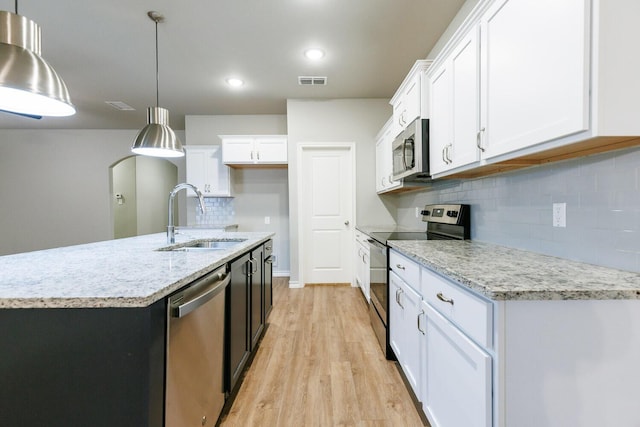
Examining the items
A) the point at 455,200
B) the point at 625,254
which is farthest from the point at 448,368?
the point at 455,200

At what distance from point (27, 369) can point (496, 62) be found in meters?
2.11

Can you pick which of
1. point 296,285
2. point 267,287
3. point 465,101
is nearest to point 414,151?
point 465,101

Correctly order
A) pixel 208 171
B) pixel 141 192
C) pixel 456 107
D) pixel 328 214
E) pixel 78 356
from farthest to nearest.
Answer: pixel 141 192, pixel 208 171, pixel 328 214, pixel 456 107, pixel 78 356

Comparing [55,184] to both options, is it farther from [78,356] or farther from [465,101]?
[465,101]

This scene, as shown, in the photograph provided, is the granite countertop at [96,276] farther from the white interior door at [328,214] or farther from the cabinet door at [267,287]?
the white interior door at [328,214]

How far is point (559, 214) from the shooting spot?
4.32ft

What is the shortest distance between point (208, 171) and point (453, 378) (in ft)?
14.1

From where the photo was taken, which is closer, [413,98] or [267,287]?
[413,98]

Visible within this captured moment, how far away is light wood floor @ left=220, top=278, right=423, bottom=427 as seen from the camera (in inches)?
62.1

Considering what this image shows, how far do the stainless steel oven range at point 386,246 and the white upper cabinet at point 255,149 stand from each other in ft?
7.50

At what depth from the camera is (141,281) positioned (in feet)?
3.23

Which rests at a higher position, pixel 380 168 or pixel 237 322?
pixel 380 168

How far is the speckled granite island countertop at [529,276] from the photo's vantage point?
33.0 inches

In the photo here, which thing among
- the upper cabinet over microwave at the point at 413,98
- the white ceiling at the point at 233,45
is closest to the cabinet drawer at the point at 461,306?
the upper cabinet over microwave at the point at 413,98
